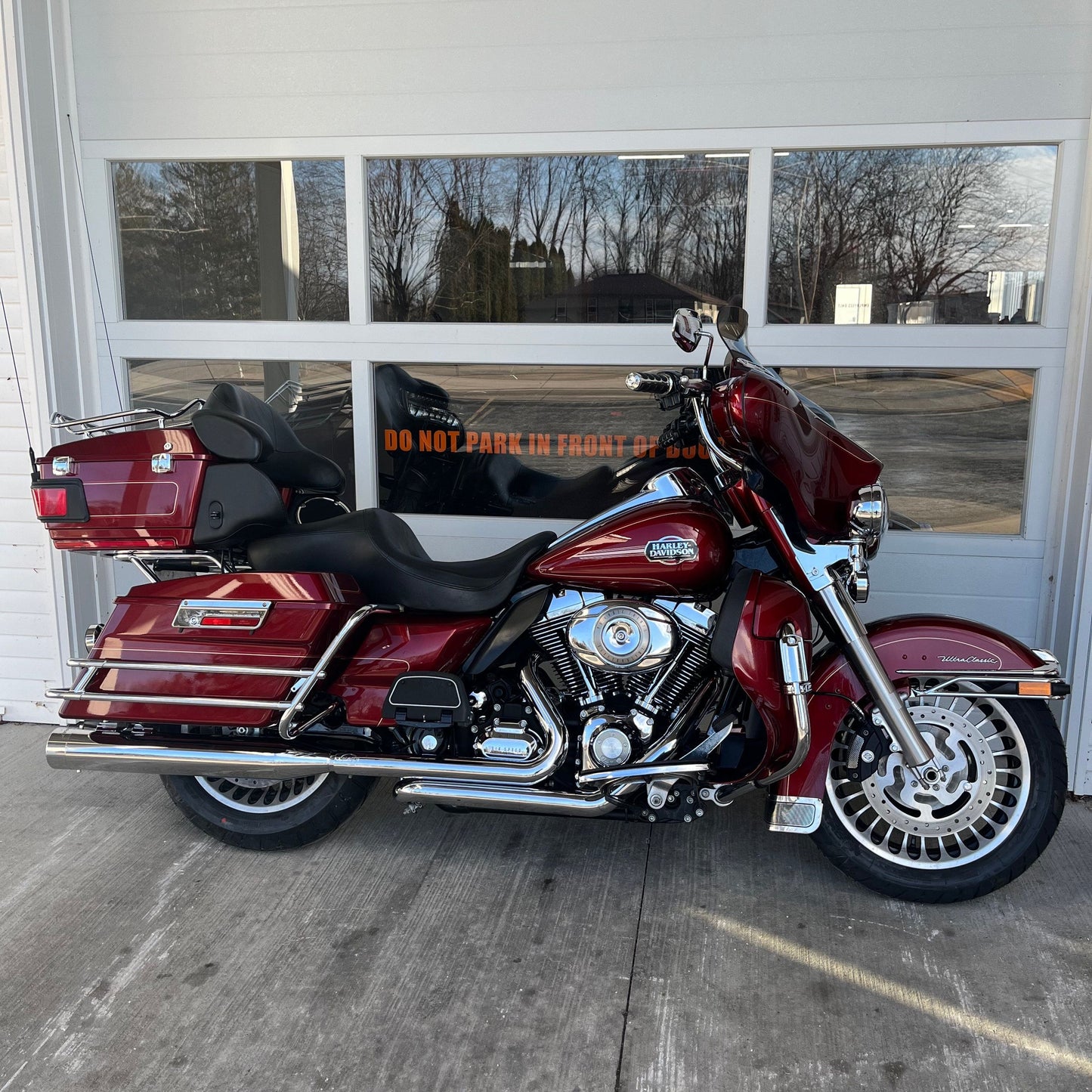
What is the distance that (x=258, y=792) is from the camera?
3102mm

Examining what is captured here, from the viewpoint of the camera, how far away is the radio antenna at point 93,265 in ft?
12.6

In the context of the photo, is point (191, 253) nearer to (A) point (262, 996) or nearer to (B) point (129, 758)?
(B) point (129, 758)

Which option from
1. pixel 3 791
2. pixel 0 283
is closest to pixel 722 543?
pixel 3 791

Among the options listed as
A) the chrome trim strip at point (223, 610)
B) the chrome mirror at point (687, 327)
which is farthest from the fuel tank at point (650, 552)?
the chrome trim strip at point (223, 610)

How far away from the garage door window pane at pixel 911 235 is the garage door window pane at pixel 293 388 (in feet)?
5.57

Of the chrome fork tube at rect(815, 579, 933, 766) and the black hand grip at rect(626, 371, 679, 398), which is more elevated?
the black hand grip at rect(626, 371, 679, 398)

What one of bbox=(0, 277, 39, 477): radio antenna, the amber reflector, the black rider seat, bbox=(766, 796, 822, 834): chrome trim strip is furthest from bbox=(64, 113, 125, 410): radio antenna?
the amber reflector

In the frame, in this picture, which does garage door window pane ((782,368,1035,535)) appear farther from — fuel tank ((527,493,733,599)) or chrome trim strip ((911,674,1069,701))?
fuel tank ((527,493,733,599))

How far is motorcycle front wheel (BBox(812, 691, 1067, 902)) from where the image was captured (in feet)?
8.79

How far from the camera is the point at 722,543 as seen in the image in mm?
2602

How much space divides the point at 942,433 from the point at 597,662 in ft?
5.64

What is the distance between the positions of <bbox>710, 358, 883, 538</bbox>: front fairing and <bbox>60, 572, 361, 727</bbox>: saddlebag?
3.83 ft

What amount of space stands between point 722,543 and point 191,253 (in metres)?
2.63

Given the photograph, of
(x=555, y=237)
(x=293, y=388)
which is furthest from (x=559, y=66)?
(x=293, y=388)
